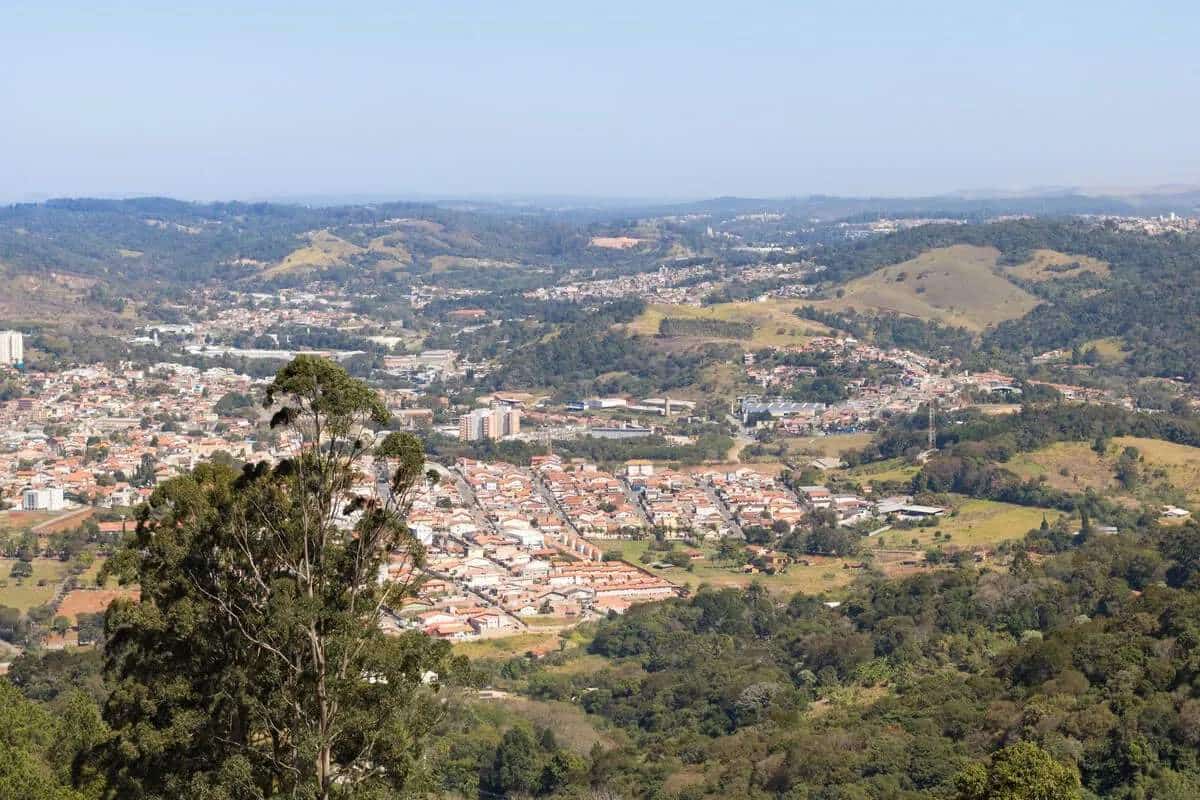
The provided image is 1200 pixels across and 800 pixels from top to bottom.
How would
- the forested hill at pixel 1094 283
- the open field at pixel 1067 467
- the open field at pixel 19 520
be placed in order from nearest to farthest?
the open field at pixel 19 520
the open field at pixel 1067 467
the forested hill at pixel 1094 283

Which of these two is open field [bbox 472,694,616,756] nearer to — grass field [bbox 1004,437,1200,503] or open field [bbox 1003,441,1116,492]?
open field [bbox 1003,441,1116,492]

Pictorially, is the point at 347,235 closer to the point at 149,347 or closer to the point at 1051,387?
the point at 149,347

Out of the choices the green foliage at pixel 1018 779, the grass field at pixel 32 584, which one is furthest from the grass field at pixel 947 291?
the green foliage at pixel 1018 779

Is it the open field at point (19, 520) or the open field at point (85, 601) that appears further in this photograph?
the open field at point (19, 520)

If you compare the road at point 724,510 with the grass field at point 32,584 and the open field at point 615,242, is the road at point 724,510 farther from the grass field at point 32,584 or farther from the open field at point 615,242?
the open field at point 615,242

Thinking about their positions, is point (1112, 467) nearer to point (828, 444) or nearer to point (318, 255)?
point (828, 444)

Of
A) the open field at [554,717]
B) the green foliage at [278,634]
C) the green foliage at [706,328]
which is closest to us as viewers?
the green foliage at [278,634]

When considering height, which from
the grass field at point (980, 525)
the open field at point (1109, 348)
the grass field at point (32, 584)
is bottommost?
the grass field at point (32, 584)

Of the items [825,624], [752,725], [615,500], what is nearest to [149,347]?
[615,500]
